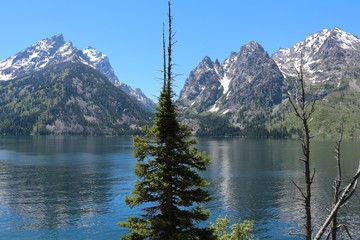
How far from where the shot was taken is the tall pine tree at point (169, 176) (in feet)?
95.7

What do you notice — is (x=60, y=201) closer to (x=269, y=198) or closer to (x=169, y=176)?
(x=269, y=198)

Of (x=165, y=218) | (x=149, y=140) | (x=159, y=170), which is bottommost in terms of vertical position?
(x=165, y=218)

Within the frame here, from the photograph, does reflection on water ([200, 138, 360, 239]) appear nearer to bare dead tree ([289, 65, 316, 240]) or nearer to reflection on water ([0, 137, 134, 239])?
reflection on water ([0, 137, 134, 239])

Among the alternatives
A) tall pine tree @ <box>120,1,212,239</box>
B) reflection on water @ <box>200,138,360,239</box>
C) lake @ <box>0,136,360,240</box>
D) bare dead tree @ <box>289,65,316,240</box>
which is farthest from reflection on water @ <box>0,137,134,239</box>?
bare dead tree @ <box>289,65,316,240</box>

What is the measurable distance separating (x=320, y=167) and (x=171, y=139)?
184 m

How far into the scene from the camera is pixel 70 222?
305 feet

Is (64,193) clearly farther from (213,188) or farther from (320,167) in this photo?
(320,167)

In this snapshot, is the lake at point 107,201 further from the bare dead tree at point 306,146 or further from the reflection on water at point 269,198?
the bare dead tree at point 306,146

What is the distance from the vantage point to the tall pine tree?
29172 millimetres

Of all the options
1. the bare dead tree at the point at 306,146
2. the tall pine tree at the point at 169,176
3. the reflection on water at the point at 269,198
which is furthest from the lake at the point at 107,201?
the bare dead tree at the point at 306,146

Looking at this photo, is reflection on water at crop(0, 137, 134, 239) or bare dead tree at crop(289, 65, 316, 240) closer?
bare dead tree at crop(289, 65, 316, 240)

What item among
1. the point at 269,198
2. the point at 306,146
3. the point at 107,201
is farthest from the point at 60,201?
the point at 306,146

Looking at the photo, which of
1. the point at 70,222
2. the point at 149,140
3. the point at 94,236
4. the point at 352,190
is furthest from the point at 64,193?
the point at 352,190

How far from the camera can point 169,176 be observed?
29922 millimetres
